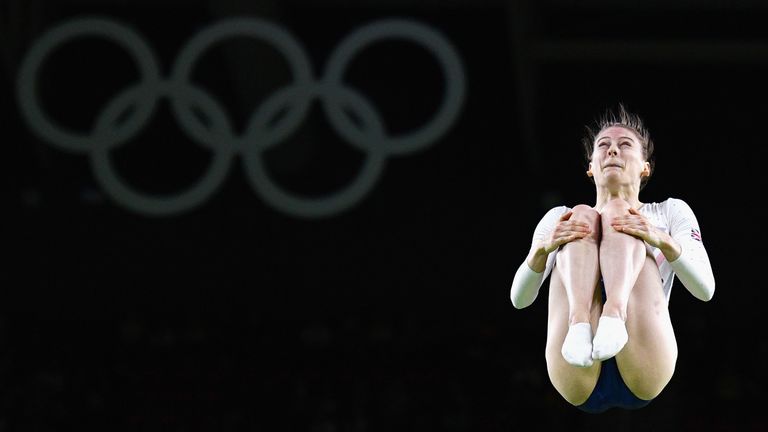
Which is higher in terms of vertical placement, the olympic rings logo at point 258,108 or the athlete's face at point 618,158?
the olympic rings logo at point 258,108

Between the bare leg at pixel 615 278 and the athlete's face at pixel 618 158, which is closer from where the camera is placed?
the bare leg at pixel 615 278

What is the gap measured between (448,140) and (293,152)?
2.10 m

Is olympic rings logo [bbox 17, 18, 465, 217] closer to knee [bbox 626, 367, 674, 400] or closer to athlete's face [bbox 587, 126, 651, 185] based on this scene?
athlete's face [bbox 587, 126, 651, 185]

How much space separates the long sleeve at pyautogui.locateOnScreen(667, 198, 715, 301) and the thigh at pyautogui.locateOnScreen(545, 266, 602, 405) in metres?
0.37

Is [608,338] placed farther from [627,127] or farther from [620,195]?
[627,127]

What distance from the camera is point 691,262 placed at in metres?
4.62

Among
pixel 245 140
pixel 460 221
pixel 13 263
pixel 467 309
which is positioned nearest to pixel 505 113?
pixel 460 221

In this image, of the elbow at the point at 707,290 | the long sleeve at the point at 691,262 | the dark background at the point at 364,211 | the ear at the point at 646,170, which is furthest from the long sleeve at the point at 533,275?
the dark background at the point at 364,211

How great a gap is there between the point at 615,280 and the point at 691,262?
356 mm

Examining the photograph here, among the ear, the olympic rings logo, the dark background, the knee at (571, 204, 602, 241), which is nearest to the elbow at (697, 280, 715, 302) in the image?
the knee at (571, 204, 602, 241)

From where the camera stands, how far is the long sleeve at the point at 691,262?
4.61m

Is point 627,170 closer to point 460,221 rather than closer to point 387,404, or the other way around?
point 387,404

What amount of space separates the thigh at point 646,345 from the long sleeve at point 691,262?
0.50ft

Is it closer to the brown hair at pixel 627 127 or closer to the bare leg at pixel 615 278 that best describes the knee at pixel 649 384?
the bare leg at pixel 615 278
